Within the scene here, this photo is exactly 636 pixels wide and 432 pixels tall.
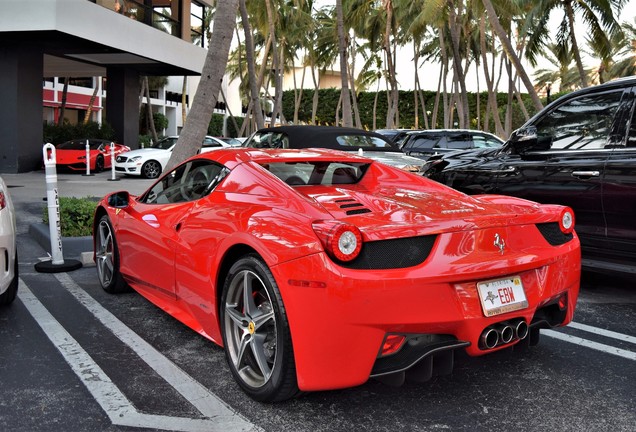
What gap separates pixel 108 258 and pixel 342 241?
3332mm

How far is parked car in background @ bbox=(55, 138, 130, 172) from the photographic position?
65.4ft

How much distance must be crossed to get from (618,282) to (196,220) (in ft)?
14.7

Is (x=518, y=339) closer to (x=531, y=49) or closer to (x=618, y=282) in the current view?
(x=618, y=282)

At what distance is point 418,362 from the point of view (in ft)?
9.34

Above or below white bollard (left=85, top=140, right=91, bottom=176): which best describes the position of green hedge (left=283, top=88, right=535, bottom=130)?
above

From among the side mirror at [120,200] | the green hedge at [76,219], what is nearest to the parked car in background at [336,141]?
the green hedge at [76,219]

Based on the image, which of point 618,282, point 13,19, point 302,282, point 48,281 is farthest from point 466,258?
point 13,19

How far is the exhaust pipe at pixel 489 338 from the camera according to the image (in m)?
2.97

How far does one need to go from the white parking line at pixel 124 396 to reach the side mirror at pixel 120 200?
0.88 meters

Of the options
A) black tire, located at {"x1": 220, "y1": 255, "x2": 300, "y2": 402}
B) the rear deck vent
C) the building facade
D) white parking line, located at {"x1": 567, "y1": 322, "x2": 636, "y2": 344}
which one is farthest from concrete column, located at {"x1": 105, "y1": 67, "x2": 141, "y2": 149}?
the rear deck vent

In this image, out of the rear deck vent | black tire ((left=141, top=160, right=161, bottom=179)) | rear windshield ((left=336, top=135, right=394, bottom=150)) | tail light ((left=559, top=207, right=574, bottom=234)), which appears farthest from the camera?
black tire ((left=141, top=160, right=161, bottom=179))

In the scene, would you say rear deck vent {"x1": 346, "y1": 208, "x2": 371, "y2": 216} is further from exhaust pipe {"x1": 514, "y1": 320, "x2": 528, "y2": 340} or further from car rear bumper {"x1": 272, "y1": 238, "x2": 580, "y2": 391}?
exhaust pipe {"x1": 514, "y1": 320, "x2": 528, "y2": 340}

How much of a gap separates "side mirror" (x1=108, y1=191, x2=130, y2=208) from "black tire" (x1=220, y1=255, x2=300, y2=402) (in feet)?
6.40

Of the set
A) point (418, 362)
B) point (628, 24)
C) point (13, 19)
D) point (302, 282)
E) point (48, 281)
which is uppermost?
point (628, 24)
